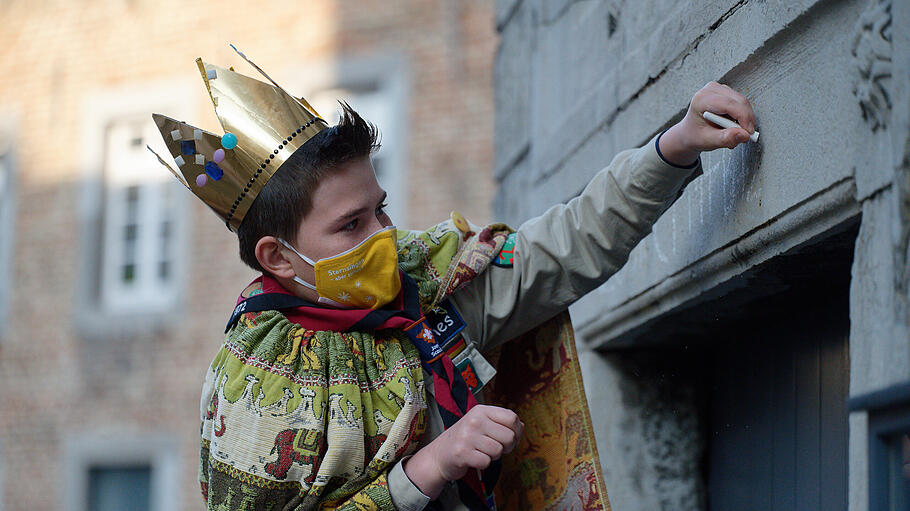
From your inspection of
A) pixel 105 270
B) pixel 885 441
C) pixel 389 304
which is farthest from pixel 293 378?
pixel 105 270

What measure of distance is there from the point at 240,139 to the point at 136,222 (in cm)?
822

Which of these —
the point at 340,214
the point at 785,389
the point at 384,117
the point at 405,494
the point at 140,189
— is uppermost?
the point at 384,117

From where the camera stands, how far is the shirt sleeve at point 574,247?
2215 mm

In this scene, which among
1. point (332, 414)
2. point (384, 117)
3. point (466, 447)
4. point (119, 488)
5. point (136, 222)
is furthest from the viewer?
point (136, 222)

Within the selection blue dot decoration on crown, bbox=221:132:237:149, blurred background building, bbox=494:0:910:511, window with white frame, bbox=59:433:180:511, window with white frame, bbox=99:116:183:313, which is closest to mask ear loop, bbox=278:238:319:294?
blue dot decoration on crown, bbox=221:132:237:149

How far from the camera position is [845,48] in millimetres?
1854

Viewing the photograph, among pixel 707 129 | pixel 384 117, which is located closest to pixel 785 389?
pixel 707 129

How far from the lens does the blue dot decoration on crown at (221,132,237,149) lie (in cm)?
232

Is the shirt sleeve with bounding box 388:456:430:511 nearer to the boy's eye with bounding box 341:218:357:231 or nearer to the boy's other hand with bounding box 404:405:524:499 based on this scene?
the boy's other hand with bounding box 404:405:524:499

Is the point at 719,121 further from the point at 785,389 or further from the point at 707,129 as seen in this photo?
the point at 785,389

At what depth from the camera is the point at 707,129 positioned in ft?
6.90

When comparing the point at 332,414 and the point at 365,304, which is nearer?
the point at 332,414

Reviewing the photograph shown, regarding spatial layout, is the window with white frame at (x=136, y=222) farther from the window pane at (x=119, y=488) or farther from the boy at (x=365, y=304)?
the boy at (x=365, y=304)

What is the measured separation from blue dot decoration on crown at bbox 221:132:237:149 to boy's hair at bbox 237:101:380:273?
10 centimetres
